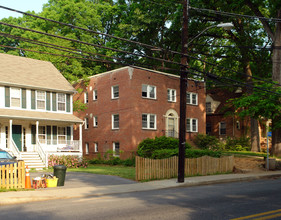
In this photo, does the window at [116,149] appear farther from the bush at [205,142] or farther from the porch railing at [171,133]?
the bush at [205,142]

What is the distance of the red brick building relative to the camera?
33125 millimetres

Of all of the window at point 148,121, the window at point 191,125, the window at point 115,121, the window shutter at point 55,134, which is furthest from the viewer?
the window at point 191,125

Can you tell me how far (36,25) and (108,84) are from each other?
53.0 feet

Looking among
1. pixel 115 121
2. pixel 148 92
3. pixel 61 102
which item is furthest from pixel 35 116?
pixel 148 92

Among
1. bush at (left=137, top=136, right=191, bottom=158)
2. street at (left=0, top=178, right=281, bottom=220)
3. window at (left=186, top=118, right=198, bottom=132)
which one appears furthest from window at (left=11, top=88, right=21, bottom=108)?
window at (left=186, top=118, right=198, bottom=132)

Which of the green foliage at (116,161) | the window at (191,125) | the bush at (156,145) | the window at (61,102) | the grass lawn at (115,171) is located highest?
the window at (61,102)

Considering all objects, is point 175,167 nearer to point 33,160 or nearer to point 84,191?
point 84,191

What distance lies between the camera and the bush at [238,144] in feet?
138

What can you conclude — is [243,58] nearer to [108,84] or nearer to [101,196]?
[108,84]

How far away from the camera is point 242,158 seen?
2856 centimetres

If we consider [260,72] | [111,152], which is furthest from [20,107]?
[260,72]

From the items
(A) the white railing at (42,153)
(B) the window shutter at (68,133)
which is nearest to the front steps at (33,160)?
(A) the white railing at (42,153)

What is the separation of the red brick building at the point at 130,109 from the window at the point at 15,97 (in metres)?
9.56

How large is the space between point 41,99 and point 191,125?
16654mm
